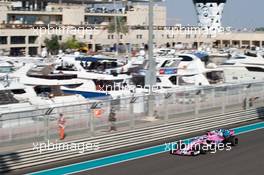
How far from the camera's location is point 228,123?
24.8 m

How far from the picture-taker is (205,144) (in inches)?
747

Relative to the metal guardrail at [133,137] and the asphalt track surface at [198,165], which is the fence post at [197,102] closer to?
the metal guardrail at [133,137]

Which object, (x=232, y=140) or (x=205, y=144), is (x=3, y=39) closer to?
(x=232, y=140)

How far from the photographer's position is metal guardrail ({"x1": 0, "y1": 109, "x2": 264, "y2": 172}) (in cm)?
1595

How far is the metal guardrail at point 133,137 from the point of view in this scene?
52.3 ft

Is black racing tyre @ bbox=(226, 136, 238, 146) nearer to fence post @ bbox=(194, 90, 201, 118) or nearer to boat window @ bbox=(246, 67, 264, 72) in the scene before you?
fence post @ bbox=(194, 90, 201, 118)

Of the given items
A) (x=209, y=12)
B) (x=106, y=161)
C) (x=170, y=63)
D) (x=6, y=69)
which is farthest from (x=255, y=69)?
(x=209, y=12)

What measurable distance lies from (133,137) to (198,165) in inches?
126

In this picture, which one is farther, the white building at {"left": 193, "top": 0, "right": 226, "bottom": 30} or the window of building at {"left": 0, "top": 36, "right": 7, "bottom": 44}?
the white building at {"left": 193, "top": 0, "right": 226, "bottom": 30}

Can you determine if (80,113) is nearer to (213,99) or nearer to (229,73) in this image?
(213,99)

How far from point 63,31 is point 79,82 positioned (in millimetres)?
55868

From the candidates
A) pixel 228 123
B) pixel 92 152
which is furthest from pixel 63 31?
pixel 92 152

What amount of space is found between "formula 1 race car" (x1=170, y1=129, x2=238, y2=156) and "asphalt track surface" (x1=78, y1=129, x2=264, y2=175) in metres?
0.24

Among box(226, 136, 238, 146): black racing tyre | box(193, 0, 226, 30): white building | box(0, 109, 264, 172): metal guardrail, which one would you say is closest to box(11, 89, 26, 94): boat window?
box(0, 109, 264, 172): metal guardrail
